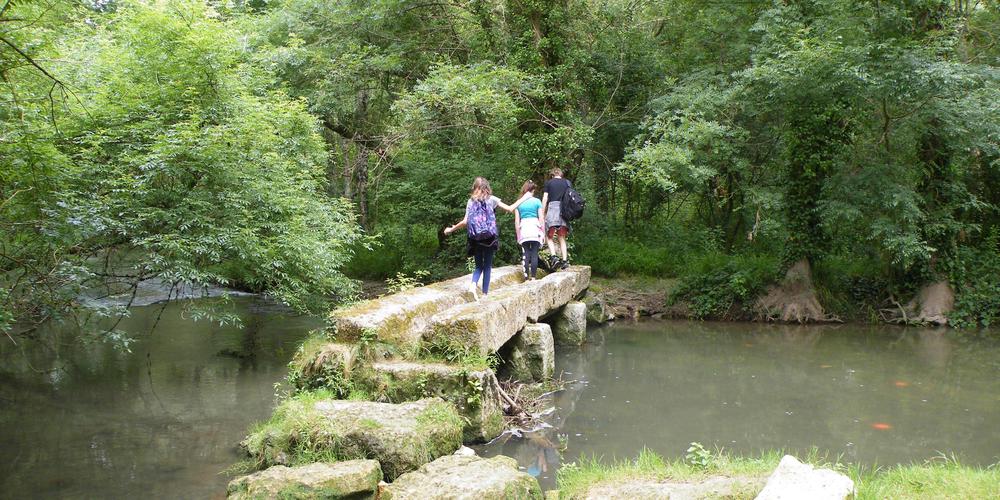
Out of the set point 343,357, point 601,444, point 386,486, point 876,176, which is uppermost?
point 876,176

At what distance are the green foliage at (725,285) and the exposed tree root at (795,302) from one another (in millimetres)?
314

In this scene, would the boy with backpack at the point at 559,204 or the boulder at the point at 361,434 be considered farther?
the boy with backpack at the point at 559,204

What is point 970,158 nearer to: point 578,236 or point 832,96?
point 832,96

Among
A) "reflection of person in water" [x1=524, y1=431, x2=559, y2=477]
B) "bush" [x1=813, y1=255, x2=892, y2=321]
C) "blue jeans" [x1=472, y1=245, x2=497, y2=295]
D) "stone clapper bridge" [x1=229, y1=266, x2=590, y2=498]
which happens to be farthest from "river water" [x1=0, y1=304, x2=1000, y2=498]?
"blue jeans" [x1=472, y1=245, x2=497, y2=295]

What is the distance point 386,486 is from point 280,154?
7728mm

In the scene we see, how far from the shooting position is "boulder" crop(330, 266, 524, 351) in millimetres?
7320

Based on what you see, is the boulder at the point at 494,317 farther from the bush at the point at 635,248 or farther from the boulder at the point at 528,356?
the bush at the point at 635,248

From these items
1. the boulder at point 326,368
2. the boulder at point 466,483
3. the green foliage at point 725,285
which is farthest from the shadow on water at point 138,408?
the green foliage at point 725,285

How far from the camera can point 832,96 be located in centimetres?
1395

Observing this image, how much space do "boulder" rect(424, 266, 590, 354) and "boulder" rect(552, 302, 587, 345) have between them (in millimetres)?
1094

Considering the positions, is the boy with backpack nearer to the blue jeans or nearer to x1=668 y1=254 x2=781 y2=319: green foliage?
the blue jeans

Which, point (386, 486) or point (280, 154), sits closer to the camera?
point (386, 486)

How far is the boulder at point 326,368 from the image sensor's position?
695cm

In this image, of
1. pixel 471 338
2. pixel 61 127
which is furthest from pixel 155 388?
pixel 471 338
